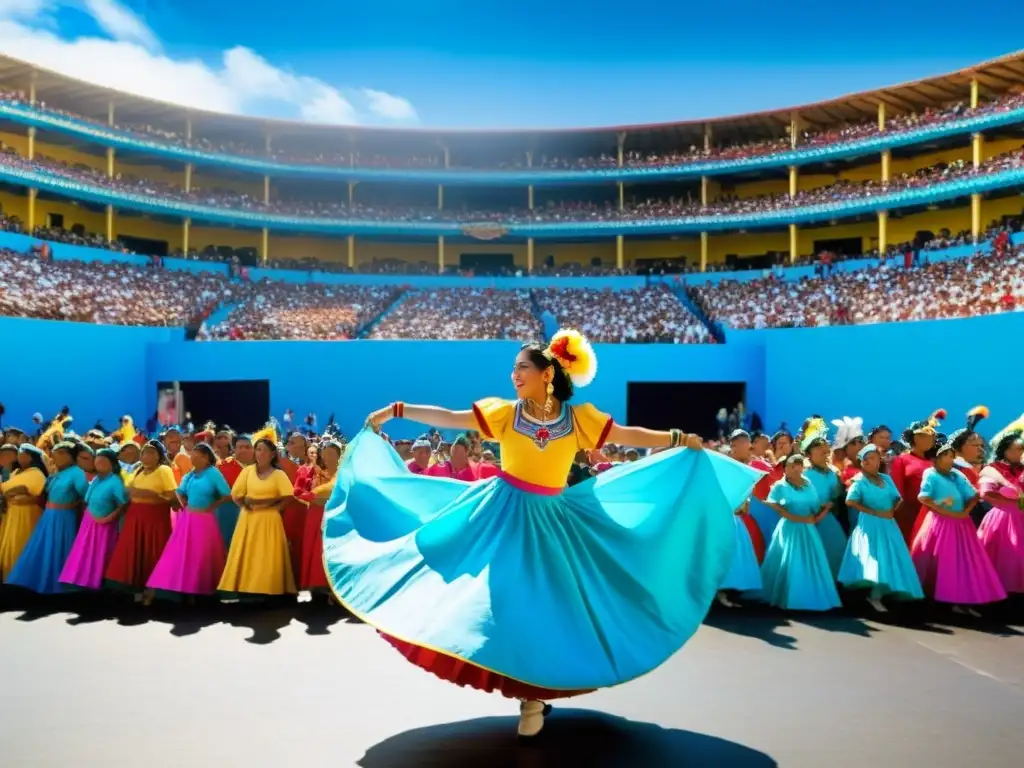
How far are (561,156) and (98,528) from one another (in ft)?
106

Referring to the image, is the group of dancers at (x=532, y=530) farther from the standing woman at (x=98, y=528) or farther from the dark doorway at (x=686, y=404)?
the dark doorway at (x=686, y=404)

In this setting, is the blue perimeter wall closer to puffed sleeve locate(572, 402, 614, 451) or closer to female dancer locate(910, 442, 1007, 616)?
female dancer locate(910, 442, 1007, 616)

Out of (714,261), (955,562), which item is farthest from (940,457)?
(714,261)

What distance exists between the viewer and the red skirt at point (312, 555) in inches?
318

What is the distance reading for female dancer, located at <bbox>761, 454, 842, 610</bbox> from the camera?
25.8 ft

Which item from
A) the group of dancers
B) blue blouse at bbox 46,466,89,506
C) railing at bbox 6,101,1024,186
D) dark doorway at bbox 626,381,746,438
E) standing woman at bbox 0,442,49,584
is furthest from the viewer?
railing at bbox 6,101,1024,186

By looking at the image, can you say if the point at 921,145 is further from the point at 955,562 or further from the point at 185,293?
the point at 955,562

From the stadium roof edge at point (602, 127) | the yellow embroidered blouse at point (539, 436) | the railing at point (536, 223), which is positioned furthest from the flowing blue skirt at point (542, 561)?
the stadium roof edge at point (602, 127)

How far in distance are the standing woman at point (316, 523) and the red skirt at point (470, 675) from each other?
3.75m

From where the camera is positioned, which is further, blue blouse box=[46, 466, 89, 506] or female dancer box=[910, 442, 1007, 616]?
blue blouse box=[46, 466, 89, 506]

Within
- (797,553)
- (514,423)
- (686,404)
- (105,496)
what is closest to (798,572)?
(797,553)

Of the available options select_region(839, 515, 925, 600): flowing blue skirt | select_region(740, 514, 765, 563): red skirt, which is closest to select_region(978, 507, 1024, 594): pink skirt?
select_region(839, 515, 925, 600): flowing blue skirt

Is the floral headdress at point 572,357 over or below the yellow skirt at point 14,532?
over

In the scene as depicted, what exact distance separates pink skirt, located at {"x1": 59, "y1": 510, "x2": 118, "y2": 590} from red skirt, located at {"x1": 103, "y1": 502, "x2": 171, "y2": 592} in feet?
0.28
